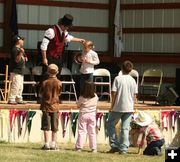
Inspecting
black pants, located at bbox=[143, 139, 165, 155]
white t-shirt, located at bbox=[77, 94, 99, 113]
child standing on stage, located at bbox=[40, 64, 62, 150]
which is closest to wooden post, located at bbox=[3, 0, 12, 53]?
child standing on stage, located at bbox=[40, 64, 62, 150]

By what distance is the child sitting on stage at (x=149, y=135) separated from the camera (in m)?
9.77

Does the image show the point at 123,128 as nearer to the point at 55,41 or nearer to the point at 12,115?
the point at 55,41

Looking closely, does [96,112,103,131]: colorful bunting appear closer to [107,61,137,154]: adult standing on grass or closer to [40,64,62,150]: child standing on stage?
[107,61,137,154]: adult standing on grass

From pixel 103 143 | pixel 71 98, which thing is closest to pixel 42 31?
pixel 71 98

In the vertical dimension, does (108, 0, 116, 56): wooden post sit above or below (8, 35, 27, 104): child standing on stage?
above

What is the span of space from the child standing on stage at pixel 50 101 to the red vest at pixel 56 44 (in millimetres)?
972

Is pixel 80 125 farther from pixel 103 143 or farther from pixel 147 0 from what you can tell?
pixel 147 0

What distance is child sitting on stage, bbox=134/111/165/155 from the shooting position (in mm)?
9773

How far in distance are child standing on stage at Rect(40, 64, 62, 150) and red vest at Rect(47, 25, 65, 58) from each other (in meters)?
0.97

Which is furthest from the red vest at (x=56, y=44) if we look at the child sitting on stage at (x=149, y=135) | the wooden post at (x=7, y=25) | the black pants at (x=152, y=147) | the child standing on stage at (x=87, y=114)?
the wooden post at (x=7, y=25)

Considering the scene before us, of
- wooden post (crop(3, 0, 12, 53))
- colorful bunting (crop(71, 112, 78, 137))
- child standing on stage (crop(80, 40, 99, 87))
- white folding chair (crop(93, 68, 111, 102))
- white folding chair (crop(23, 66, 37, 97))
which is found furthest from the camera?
wooden post (crop(3, 0, 12, 53))

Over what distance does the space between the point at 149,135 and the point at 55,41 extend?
7.38ft

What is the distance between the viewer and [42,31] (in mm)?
17281

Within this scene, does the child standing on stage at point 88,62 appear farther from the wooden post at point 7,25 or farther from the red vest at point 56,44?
the wooden post at point 7,25
